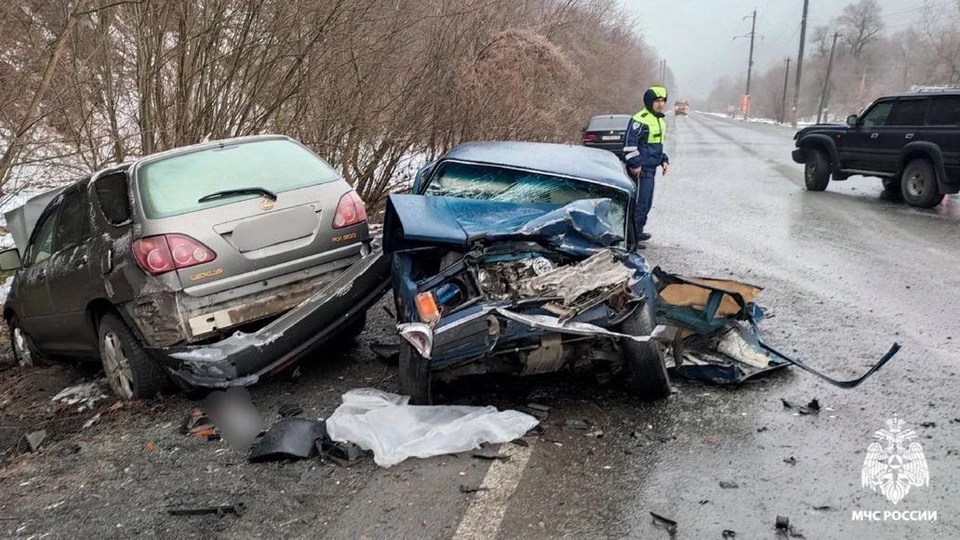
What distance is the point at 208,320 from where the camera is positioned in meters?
4.16

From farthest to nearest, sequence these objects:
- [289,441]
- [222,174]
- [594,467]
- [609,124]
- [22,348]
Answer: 1. [609,124]
2. [22,348]
3. [222,174]
4. [289,441]
5. [594,467]

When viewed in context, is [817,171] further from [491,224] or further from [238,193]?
[238,193]

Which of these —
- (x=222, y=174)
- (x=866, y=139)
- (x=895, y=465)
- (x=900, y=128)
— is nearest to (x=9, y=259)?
(x=222, y=174)

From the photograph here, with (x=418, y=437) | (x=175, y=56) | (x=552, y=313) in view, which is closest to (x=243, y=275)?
(x=418, y=437)

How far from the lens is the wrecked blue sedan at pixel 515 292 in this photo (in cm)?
351

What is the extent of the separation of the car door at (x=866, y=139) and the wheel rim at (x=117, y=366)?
12.0 meters

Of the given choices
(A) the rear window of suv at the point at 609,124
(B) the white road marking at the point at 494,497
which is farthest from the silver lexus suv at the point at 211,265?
(A) the rear window of suv at the point at 609,124

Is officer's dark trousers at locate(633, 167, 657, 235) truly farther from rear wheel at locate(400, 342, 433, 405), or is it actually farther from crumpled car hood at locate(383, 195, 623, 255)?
rear wheel at locate(400, 342, 433, 405)

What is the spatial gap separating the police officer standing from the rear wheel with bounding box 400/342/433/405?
527 centimetres

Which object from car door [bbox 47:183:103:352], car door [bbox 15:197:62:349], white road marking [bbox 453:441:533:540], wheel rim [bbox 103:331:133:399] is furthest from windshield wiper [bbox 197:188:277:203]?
white road marking [bbox 453:441:533:540]

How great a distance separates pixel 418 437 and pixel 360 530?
751mm

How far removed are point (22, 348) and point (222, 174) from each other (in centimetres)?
330

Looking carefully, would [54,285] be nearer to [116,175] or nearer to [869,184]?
[116,175]

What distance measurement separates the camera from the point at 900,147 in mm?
11281
